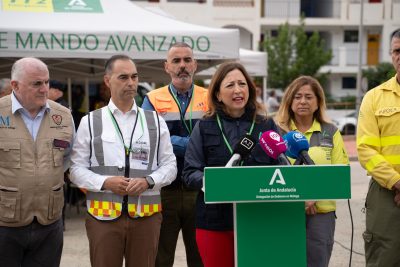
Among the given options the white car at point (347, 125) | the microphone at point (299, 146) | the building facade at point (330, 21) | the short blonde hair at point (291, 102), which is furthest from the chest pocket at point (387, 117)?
the building facade at point (330, 21)

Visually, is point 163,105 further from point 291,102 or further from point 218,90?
point 291,102

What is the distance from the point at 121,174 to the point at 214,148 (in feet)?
2.01

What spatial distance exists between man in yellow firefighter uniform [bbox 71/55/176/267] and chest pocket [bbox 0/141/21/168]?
358 mm

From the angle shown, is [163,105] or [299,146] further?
[163,105]

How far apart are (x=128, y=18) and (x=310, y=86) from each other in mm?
4864

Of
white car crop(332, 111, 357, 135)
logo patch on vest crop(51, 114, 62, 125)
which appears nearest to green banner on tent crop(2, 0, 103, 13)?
logo patch on vest crop(51, 114, 62, 125)

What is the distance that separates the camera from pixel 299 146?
3.91 meters

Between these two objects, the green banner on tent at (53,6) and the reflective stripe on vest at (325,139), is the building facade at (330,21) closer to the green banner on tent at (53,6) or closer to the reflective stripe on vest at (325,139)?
the green banner on tent at (53,6)

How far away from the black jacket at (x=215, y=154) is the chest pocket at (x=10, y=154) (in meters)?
1.04

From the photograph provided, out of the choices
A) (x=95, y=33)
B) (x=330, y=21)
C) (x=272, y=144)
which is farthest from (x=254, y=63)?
(x=330, y=21)

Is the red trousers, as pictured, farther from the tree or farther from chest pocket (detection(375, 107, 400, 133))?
the tree

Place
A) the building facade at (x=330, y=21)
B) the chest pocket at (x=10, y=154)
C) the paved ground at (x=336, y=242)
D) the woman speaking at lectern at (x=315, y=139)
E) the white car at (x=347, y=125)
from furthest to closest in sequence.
Answer: the building facade at (x=330, y=21), the white car at (x=347, y=125), the paved ground at (x=336, y=242), the woman speaking at lectern at (x=315, y=139), the chest pocket at (x=10, y=154)

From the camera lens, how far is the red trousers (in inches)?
152

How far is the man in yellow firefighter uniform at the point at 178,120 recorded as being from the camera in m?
4.92
